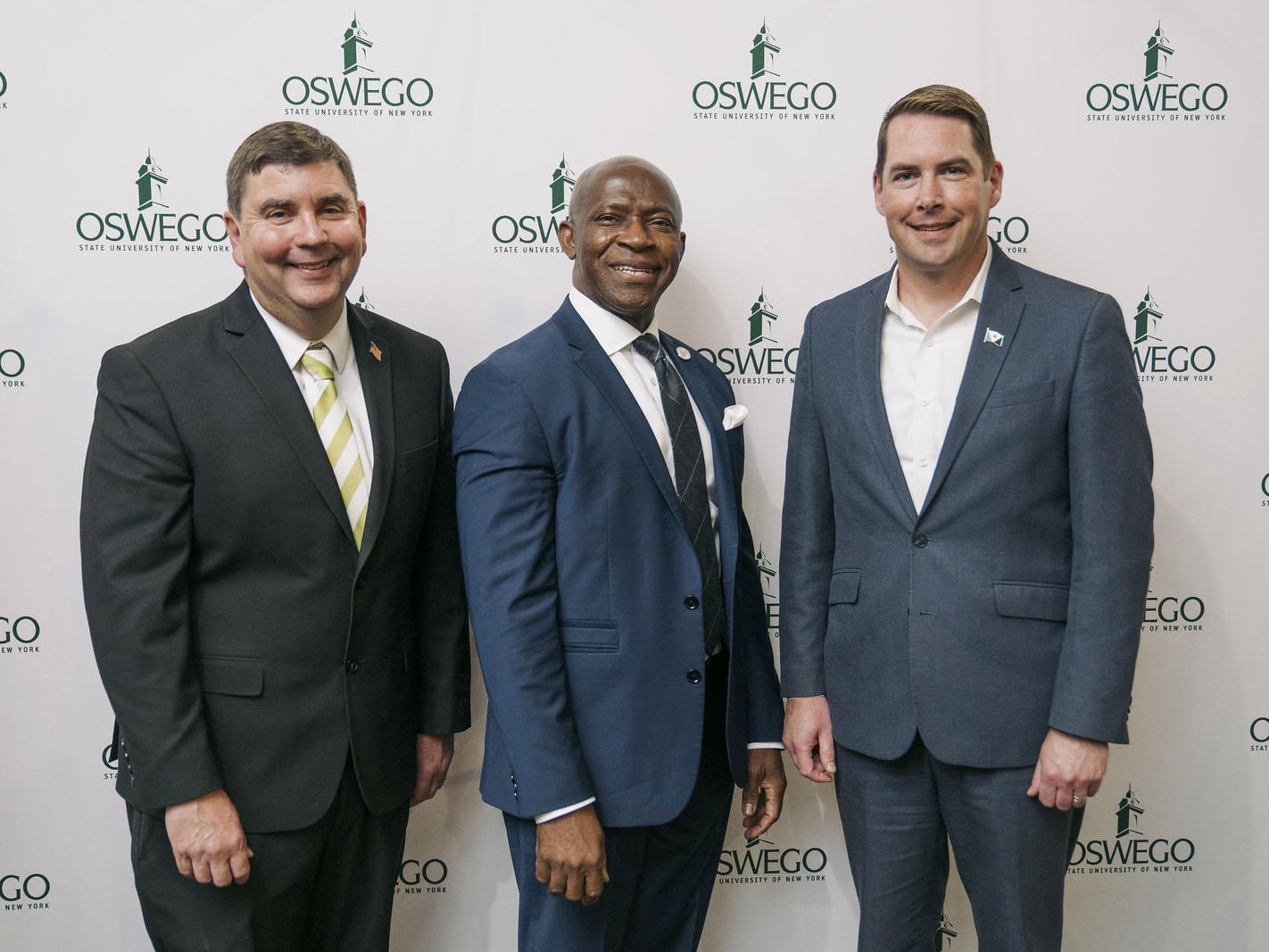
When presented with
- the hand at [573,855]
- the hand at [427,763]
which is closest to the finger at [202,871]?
the hand at [427,763]

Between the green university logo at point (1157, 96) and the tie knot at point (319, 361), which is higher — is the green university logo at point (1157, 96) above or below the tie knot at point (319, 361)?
above

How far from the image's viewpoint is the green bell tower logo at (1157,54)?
2443mm

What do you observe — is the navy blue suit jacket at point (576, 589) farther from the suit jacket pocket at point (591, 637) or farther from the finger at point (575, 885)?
the finger at point (575, 885)

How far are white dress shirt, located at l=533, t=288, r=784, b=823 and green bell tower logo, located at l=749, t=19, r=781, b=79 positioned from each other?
0.88 meters

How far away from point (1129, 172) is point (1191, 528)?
0.90 metres

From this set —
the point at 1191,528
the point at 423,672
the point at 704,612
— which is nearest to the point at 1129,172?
the point at 1191,528

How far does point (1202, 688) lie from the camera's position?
2.54m

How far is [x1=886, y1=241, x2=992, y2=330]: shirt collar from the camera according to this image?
181 cm

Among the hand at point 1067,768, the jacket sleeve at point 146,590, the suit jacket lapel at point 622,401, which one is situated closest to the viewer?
the jacket sleeve at point 146,590

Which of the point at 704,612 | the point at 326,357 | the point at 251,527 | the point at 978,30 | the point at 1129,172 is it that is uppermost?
the point at 978,30

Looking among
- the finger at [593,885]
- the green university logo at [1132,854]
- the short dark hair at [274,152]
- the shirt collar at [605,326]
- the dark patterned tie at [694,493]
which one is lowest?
the green university logo at [1132,854]

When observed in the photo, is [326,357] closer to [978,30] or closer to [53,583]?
[53,583]

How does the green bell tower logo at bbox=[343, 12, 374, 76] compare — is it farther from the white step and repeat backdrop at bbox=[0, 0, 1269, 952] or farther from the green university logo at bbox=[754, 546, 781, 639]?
the green university logo at bbox=[754, 546, 781, 639]

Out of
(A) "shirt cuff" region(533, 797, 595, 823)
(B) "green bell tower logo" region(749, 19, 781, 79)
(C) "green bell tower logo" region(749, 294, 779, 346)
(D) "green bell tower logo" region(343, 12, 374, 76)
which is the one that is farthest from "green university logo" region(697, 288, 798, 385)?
(A) "shirt cuff" region(533, 797, 595, 823)
